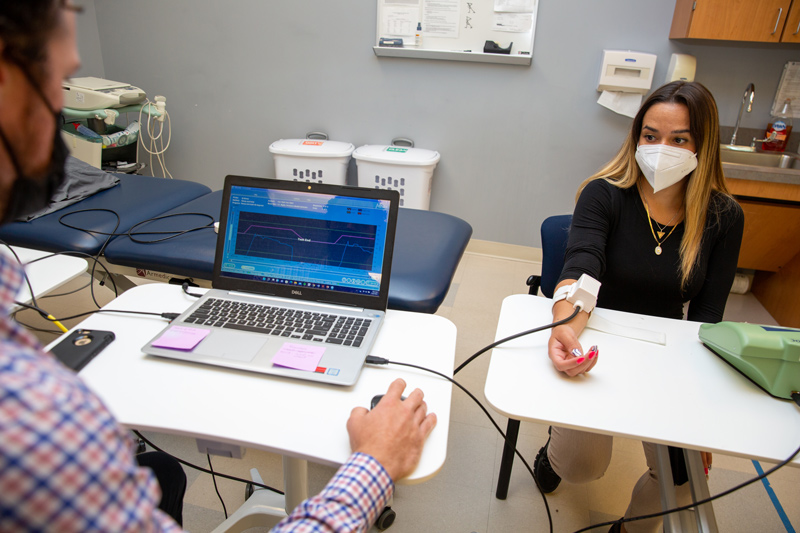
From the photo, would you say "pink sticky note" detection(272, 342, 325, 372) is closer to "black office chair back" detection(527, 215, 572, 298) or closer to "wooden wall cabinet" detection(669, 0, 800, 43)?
"black office chair back" detection(527, 215, 572, 298)

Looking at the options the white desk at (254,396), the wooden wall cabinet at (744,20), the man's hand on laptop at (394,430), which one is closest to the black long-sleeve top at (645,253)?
the white desk at (254,396)

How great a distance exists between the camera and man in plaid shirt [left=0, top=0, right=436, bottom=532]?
371mm

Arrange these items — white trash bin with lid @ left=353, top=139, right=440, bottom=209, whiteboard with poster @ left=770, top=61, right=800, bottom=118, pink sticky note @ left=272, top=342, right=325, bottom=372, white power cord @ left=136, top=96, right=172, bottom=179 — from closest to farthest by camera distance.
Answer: pink sticky note @ left=272, top=342, right=325, bottom=372 → whiteboard with poster @ left=770, top=61, right=800, bottom=118 → white trash bin with lid @ left=353, top=139, right=440, bottom=209 → white power cord @ left=136, top=96, right=172, bottom=179

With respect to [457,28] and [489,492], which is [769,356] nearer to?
[489,492]

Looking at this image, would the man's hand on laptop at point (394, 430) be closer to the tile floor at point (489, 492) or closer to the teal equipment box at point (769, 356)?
the teal equipment box at point (769, 356)

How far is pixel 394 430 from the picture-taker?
0.72 m

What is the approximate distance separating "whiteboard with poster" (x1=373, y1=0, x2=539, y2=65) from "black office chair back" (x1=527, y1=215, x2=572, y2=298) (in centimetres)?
141

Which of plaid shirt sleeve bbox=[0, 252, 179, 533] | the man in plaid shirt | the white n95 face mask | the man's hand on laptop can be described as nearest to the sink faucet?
the white n95 face mask

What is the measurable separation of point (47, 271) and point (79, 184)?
83 centimetres

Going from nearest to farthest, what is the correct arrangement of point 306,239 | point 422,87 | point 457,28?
point 306,239
point 457,28
point 422,87

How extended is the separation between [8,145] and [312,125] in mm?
2803

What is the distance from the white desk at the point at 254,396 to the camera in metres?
0.74

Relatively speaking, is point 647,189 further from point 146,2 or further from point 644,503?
point 146,2

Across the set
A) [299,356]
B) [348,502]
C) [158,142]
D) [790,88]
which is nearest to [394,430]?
[348,502]
